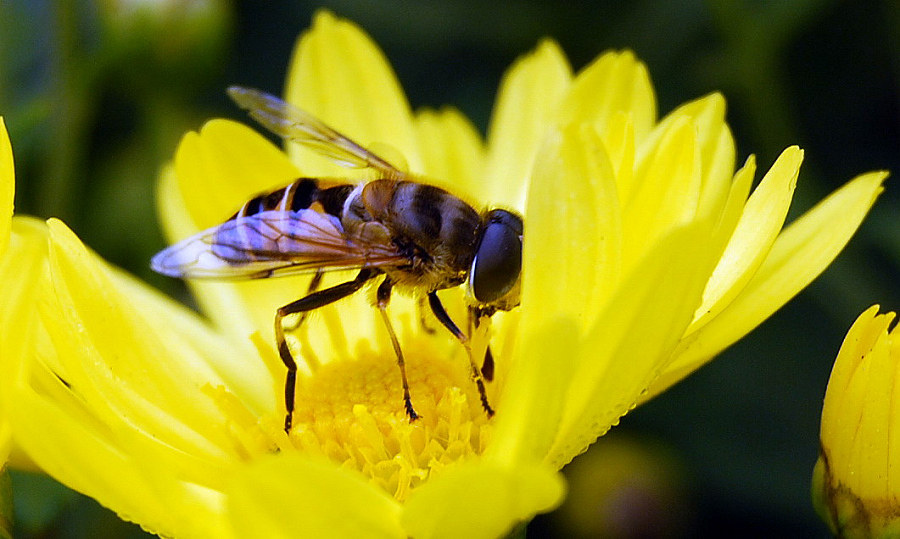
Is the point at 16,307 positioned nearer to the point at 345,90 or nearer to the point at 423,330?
the point at 423,330

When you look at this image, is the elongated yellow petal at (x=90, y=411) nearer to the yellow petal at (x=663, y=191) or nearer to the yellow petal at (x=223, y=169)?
the yellow petal at (x=223, y=169)

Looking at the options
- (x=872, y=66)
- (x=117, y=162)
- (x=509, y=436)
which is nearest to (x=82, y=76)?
(x=117, y=162)

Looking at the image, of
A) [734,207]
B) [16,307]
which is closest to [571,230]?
[734,207]

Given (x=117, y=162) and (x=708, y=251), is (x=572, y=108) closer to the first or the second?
(x=708, y=251)

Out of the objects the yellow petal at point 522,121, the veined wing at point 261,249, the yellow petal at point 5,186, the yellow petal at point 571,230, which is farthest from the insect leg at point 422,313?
the yellow petal at point 5,186

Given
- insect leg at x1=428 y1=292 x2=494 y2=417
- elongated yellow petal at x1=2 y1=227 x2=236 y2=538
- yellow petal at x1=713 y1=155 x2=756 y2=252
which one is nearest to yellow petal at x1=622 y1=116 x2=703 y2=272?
yellow petal at x1=713 y1=155 x2=756 y2=252
